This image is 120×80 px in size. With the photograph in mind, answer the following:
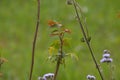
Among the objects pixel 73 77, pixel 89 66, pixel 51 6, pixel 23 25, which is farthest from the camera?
pixel 51 6

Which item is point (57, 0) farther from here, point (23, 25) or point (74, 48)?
point (74, 48)

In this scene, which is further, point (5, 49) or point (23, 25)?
point (23, 25)

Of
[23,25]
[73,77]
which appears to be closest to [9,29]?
[23,25]

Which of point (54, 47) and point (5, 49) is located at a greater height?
point (54, 47)

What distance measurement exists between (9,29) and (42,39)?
2.01 feet

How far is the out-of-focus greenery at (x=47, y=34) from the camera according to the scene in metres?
5.48

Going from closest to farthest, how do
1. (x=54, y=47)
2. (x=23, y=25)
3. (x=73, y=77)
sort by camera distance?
(x=54, y=47), (x=73, y=77), (x=23, y=25)

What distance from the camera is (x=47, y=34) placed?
6922mm

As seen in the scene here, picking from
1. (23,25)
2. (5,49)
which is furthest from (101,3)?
(5,49)

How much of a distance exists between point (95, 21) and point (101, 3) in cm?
45

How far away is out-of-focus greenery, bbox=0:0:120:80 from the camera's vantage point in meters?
5.48

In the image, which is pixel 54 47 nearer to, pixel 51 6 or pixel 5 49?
pixel 5 49

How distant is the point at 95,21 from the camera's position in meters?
7.23

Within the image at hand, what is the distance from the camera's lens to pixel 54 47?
9.45 feet
